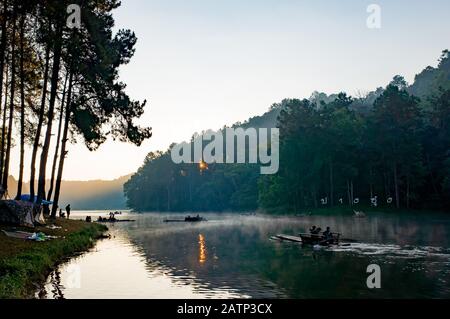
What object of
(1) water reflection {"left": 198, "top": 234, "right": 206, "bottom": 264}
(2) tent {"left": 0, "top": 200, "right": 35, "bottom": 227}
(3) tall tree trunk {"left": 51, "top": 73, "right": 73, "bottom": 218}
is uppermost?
(3) tall tree trunk {"left": 51, "top": 73, "right": 73, "bottom": 218}

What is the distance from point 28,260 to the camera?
83.9ft

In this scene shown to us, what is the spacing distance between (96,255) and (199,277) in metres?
13.4

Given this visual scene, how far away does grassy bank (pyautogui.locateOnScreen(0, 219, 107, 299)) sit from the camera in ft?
64.4

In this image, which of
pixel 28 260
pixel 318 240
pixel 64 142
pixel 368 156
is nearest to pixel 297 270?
pixel 318 240

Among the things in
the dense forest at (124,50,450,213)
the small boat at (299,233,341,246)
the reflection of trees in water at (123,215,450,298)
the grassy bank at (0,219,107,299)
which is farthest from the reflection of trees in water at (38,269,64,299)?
the dense forest at (124,50,450,213)

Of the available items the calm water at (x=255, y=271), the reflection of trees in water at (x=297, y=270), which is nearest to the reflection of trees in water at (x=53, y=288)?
the calm water at (x=255, y=271)

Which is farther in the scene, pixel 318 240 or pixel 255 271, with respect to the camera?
pixel 318 240

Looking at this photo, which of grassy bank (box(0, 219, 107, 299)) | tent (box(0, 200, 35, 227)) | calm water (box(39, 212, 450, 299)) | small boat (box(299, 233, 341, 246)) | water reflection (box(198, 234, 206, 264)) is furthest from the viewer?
small boat (box(299, 233, 341, 246))

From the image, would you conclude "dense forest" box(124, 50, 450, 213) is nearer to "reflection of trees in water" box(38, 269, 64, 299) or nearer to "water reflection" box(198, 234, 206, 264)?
"water reflection" box(198, 234, 206, 264)

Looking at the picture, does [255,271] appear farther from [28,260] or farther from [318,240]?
[318,240]

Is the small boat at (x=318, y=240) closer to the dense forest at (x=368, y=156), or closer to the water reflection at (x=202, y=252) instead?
the water reflection at (x=202, y=252)

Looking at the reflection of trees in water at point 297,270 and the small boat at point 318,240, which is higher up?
the small boat at point 318,240

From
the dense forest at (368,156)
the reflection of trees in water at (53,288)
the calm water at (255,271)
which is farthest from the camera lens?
the dense forest at (368,156)

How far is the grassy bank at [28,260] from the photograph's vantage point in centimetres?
1964
